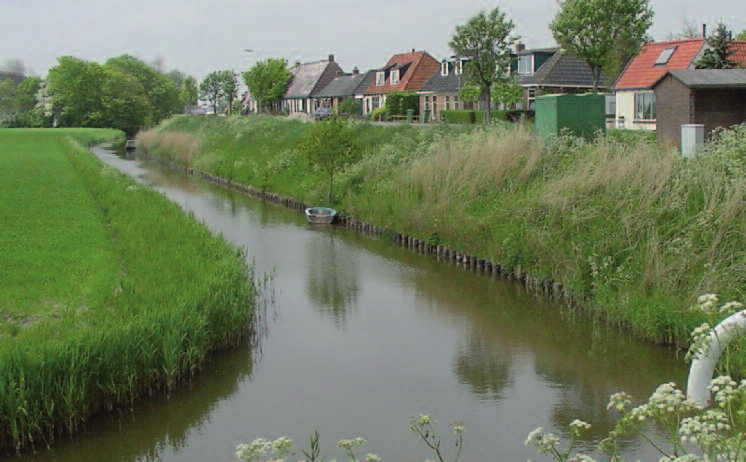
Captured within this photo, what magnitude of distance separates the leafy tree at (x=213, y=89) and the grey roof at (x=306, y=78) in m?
35.6

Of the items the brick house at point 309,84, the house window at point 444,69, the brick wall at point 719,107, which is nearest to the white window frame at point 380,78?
the brick house at point 309,84

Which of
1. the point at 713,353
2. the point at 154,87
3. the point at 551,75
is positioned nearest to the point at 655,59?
the point at 551,75

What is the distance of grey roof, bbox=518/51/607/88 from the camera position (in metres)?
45.8

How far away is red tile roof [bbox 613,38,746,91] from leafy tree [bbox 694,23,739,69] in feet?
5.31

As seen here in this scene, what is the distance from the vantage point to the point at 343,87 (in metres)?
72.2

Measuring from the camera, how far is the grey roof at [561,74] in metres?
45.8

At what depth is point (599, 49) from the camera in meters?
40.5

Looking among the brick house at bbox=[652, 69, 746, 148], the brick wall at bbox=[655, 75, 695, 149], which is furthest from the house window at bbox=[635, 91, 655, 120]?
the brick house at bbox=[652, 69, 746, 148]

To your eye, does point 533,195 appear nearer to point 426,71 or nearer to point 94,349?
point 94,349

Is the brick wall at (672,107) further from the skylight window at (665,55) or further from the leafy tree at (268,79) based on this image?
the leafy tree at (268,79)

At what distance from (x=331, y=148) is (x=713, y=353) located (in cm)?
2095

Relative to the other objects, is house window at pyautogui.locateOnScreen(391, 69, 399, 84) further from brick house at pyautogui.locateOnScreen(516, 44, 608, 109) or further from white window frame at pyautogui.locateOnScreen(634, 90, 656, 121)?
white window frame at pyautogui.locateOnScreen(634, 90, 656, 121)

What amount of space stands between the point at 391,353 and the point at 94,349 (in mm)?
4768

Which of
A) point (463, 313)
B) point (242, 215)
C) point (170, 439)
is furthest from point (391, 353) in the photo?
point (242, 215)
